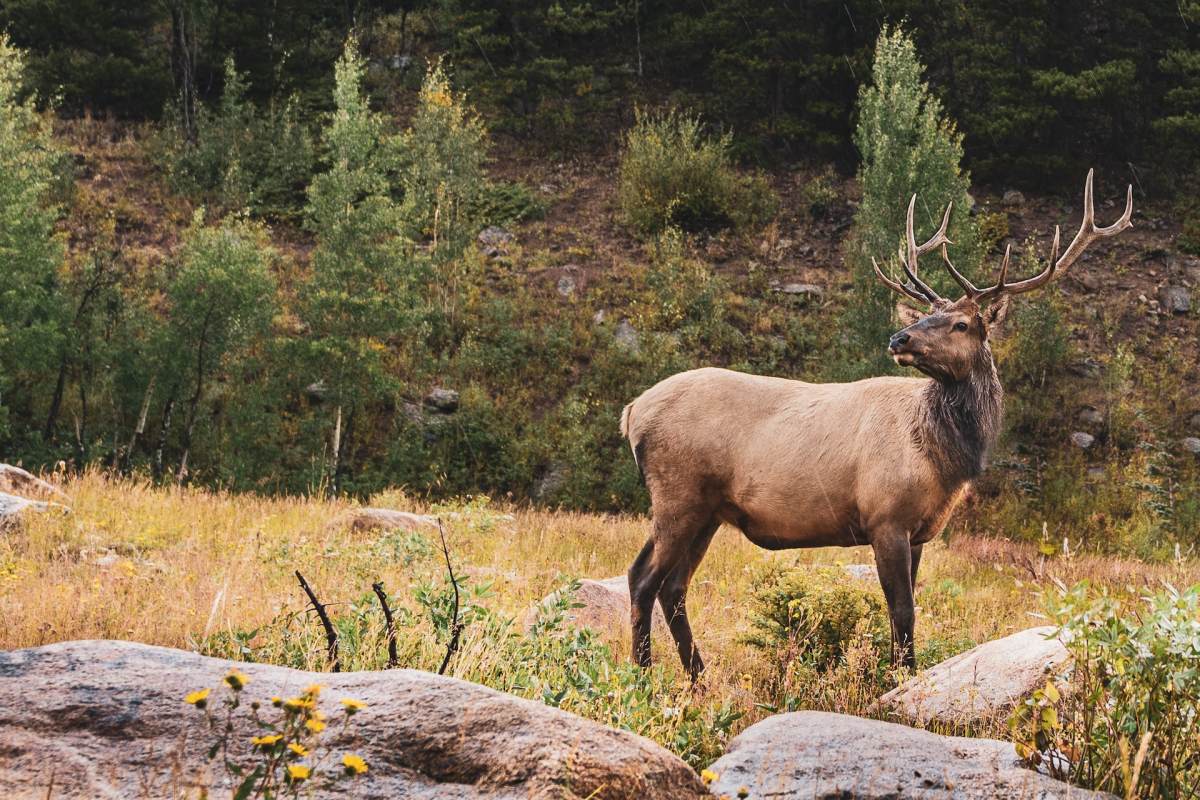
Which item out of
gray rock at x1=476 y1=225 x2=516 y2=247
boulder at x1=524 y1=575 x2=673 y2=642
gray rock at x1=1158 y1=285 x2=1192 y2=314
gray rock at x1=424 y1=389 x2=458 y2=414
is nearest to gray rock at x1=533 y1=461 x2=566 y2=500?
gray rock at x1=424 y1=389 x2=458 y2=414

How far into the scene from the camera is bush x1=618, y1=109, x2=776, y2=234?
29.9 metres

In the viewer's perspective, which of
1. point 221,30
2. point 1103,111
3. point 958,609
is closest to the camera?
point 958,609

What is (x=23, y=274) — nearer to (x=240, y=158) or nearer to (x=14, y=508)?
(x=240, y=158)

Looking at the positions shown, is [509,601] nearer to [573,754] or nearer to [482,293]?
[573,754]

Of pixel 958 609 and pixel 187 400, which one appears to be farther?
pixel 187 400

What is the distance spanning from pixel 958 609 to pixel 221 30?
34.8 metres

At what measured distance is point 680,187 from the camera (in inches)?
1185

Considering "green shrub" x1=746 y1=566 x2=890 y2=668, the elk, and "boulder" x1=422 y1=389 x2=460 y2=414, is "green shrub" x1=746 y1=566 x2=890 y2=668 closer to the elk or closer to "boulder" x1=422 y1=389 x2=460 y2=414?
the elk

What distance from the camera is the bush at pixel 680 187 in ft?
98.0

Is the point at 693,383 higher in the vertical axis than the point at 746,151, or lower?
lower

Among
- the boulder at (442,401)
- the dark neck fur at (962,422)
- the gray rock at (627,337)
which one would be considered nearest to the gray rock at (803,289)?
the gray rock at (627,337)

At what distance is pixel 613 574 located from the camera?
1009cm

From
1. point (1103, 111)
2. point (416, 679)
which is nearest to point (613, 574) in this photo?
point (416, 679)

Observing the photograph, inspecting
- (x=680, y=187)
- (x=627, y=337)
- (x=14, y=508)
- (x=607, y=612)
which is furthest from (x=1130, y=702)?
(x=680, y=187)
